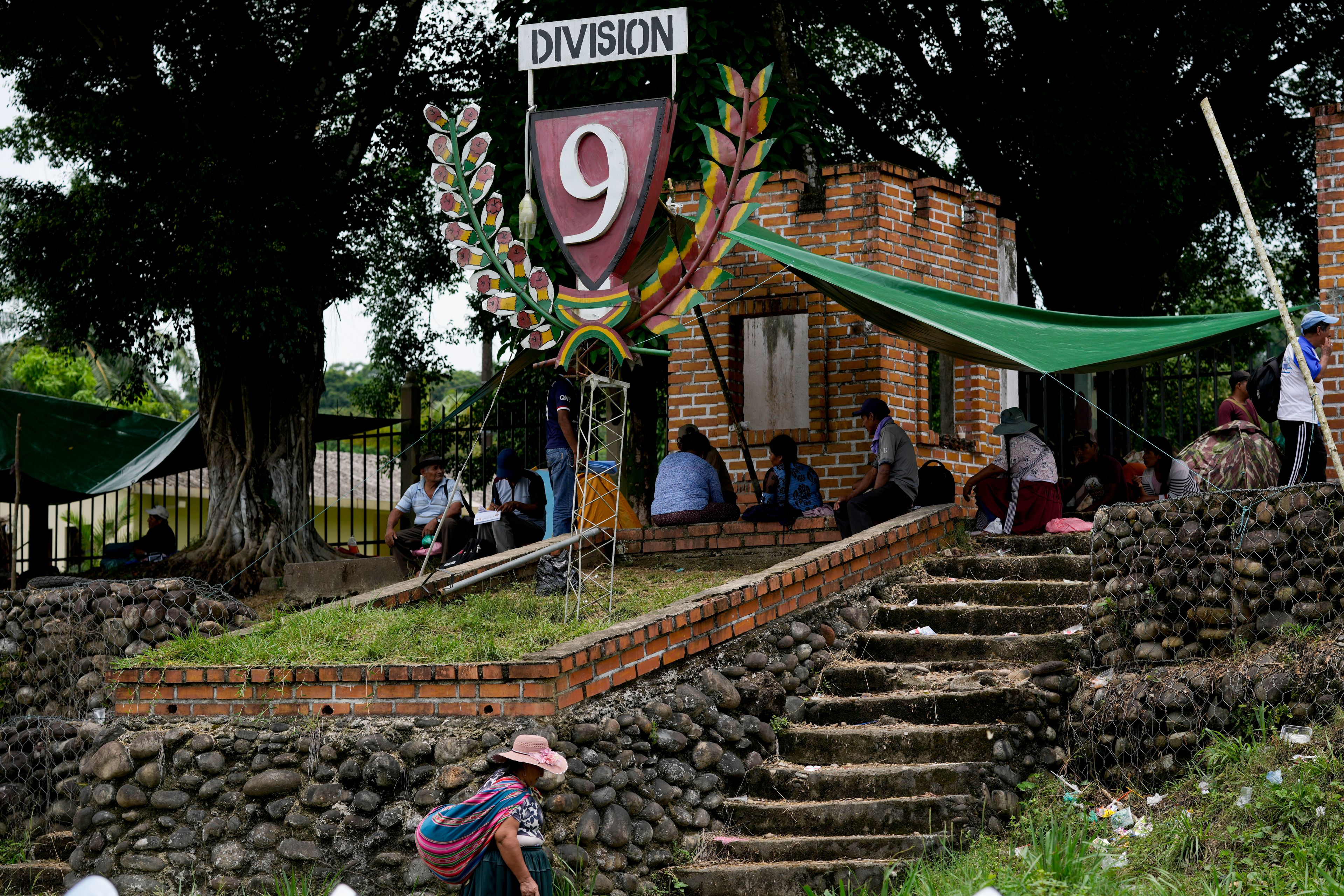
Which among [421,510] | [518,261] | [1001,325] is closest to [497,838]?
[518,261]

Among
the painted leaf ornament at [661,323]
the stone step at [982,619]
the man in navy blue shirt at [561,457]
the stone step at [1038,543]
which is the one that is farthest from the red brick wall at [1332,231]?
the man in navy blue shirt at [561,457]

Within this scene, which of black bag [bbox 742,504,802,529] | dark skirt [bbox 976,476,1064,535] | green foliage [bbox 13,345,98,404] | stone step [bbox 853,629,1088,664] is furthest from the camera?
green foliage [bbox 13,345,98,404]

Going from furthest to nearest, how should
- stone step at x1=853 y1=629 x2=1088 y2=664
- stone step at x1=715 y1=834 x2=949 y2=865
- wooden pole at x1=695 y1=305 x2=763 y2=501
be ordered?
wooden pole at x1=695 y1=305 x2=763 y2=501
stone step at x1=853 y1=629 x2=1088 y2=664
stone step at x1=715 y1=834 x2=949 y2=865

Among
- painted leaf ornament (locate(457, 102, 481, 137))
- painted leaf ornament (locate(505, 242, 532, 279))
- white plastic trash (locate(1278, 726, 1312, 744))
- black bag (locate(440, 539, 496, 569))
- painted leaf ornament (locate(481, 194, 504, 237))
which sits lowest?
white plastic trash (locate(1278, 726, 1312, 744))

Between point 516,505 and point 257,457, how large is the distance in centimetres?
419

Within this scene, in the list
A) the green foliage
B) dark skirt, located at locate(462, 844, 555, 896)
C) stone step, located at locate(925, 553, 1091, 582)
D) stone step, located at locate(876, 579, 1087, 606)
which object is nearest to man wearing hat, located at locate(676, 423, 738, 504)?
stone step, located at locate(925, 553, 1091, 582)

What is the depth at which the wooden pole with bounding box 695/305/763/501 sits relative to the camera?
464 inches

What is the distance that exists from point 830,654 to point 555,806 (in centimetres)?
239

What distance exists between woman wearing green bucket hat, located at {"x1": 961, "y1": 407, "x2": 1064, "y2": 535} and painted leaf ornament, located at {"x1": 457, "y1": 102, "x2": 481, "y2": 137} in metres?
4.25

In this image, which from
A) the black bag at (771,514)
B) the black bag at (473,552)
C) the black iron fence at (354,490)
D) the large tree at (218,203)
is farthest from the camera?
the black iron fence at (354,490)

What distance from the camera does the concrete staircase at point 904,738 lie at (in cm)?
716

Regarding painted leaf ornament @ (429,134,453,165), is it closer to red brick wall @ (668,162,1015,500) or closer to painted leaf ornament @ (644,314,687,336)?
painted leaf ornament @ (644,314,687,336)

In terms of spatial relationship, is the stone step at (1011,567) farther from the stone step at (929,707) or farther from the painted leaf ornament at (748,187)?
the painted leaf ornament at (748,187)

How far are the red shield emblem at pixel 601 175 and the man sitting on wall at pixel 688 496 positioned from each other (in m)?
2.16
